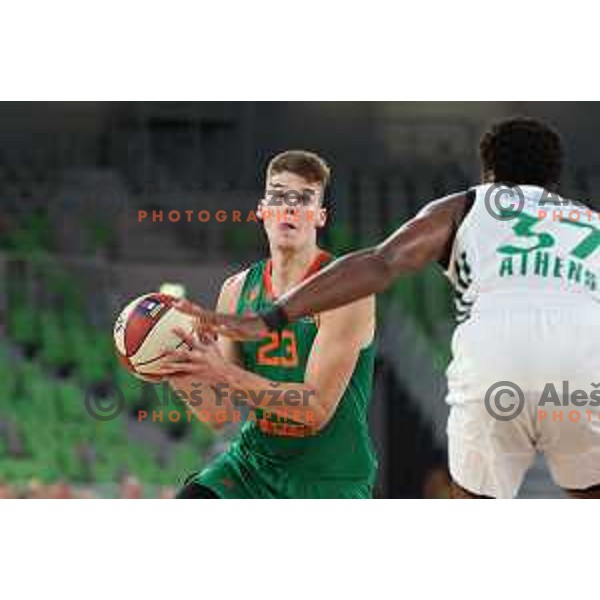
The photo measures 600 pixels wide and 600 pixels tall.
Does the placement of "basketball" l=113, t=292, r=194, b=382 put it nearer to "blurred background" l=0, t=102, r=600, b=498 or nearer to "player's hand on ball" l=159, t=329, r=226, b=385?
"player's hand on ball" l=159, t=329, r=226, b=385

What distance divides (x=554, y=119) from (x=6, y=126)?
9.25 ft

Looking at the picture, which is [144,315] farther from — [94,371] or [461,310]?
[94,371]

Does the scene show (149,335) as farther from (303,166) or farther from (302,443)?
(303,166)

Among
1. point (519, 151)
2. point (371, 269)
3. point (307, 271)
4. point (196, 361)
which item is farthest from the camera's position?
point (307, 271)

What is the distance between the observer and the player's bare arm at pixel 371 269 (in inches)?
193

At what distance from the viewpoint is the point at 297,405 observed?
597 centimetres

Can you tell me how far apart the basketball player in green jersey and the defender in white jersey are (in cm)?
97

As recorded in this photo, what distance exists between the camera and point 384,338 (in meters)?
8.62

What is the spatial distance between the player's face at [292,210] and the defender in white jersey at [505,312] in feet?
4.62

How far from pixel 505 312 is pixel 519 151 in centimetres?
61

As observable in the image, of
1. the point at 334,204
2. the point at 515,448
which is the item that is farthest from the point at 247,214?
the point at 515,448

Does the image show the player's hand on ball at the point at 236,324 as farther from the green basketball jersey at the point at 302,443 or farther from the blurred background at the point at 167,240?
the blurred background at the point at 167,240

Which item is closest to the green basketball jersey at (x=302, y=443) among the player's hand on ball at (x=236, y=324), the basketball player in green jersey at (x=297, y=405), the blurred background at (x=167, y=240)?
the basketball player in green jersey at (x=297, y=405)

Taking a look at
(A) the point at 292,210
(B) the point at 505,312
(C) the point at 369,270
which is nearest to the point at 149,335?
(A) the point at 292,210
